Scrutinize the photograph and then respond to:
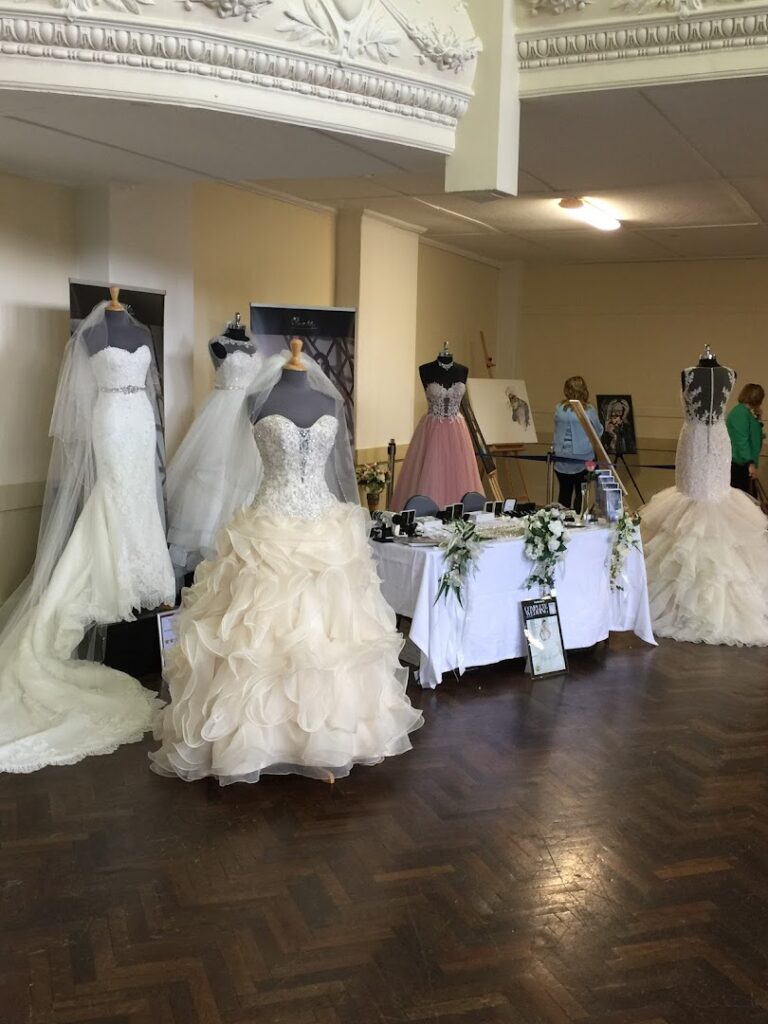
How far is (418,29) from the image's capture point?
169 inches

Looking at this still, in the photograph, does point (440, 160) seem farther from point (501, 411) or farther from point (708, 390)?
point (501, 411)

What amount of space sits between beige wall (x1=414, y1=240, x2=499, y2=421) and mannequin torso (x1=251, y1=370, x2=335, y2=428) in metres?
5.84

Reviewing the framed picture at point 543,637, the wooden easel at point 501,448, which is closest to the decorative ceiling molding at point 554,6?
the framed picture at point 543,637

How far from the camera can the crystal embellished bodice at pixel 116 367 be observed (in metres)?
4.84

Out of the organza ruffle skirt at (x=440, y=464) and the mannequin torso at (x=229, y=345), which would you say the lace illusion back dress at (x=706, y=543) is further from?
the mannequin torso at (x=229, y=345)

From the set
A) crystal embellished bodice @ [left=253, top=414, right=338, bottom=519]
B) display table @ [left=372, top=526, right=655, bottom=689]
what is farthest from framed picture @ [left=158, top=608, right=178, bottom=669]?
crystal embellished bodice @ [left=253, top=414, right=338, bottom=519]

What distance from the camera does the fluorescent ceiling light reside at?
7.13 metres

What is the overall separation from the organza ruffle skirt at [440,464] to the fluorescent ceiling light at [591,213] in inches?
70.1

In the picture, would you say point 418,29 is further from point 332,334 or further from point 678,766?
point 678,766

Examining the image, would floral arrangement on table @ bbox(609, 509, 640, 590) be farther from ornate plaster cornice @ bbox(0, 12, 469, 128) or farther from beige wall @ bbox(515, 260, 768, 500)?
beige wall @ bbox(515, 260, 768, 500)

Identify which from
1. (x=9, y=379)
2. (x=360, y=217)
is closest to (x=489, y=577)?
(x=9, y=379)

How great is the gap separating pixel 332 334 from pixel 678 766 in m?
4.05

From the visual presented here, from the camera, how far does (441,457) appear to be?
7.04m

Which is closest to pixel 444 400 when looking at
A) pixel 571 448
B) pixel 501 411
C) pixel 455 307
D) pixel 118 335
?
pixel 571 448
